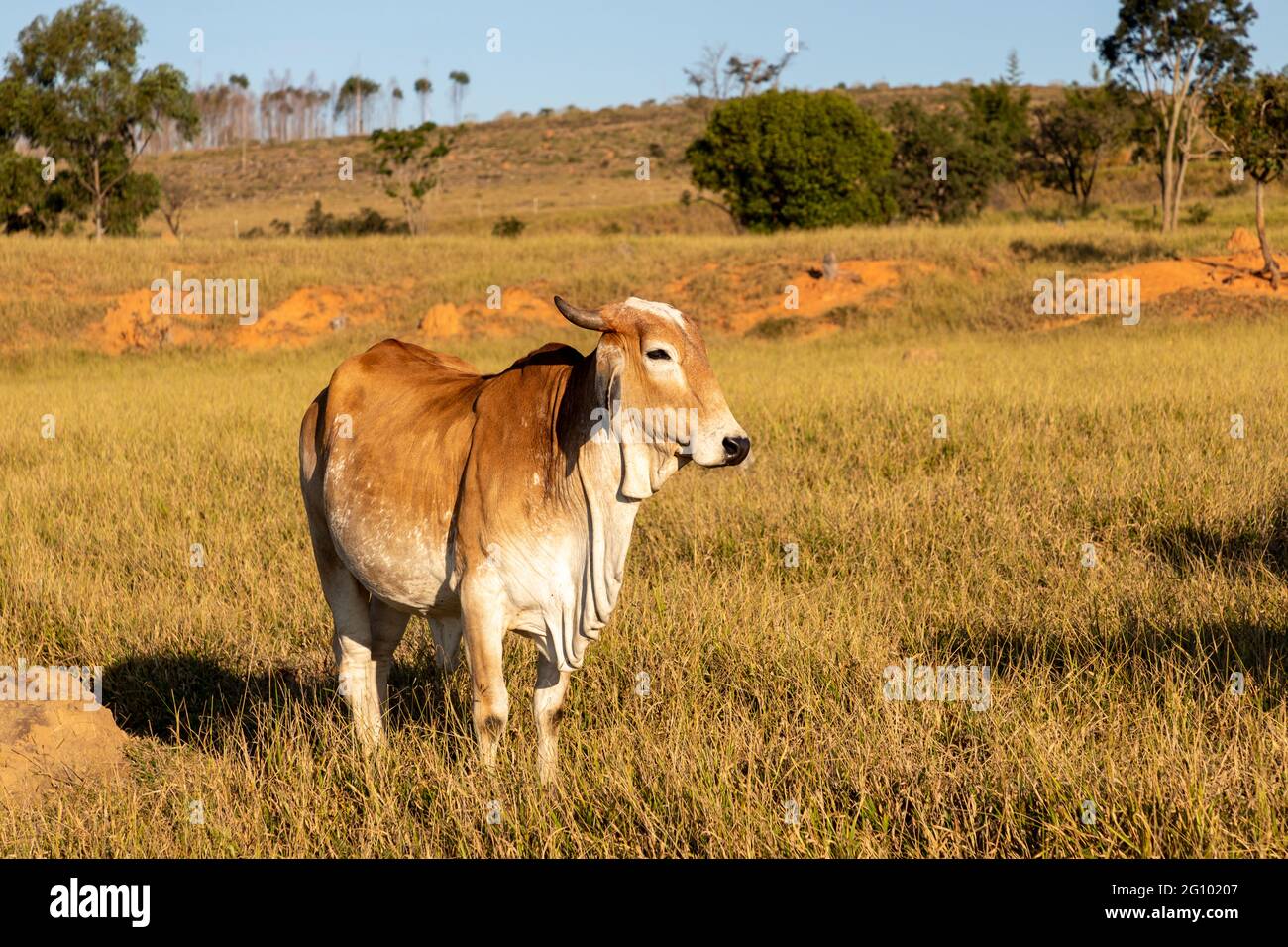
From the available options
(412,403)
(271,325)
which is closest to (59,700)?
(412,403)

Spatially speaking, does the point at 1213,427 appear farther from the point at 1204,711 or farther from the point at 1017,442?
the point at 1204,711

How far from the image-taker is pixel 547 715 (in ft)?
12.8

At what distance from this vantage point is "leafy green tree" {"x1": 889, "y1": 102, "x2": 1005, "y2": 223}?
1592 inches

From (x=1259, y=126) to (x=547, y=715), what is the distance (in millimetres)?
22783

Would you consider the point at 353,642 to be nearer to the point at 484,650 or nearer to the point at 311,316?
the point at 484,650

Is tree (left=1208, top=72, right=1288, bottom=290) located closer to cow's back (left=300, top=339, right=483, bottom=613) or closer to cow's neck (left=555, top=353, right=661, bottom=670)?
cow's back (left=300, top=339, right=483, bottom=613)

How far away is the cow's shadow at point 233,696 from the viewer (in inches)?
195

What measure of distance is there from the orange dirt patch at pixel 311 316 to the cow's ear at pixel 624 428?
20.4m

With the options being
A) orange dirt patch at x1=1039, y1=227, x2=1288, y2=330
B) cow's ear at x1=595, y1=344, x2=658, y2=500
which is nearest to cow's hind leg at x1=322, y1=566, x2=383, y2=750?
cow's ear at x1=595, y1=344, x2=658, y2=500
